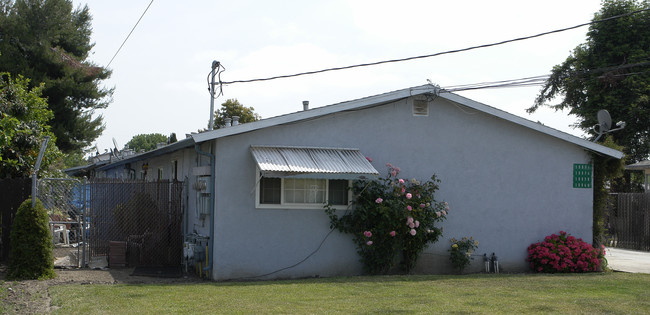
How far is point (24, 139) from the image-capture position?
1406cm

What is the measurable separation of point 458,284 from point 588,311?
288cm

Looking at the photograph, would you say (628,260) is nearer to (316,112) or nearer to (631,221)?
(631,221)

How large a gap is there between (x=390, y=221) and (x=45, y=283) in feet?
20.4

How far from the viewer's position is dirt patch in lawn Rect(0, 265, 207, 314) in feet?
27.4

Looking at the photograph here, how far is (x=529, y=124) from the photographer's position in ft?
43.2

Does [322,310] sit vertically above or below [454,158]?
below

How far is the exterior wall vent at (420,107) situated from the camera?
12992mm

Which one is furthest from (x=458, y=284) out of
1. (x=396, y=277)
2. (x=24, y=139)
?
(x=24, y=139)

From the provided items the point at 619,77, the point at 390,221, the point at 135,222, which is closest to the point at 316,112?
the point at 390,221

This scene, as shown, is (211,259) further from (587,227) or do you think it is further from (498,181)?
(587,227)

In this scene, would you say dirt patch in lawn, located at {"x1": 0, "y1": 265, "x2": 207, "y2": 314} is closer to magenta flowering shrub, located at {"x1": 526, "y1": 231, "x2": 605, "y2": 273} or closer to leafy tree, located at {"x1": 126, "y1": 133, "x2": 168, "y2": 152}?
magenta flowering shrub, located at {"x1": 526, "y1": 231, "x2": 605, "y2": 273}

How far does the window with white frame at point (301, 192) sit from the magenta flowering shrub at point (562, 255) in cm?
428

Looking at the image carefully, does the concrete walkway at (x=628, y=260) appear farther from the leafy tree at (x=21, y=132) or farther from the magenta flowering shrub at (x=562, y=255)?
the leafy tree at (x=21, y=132)

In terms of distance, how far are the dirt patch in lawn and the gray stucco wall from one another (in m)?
1.50
